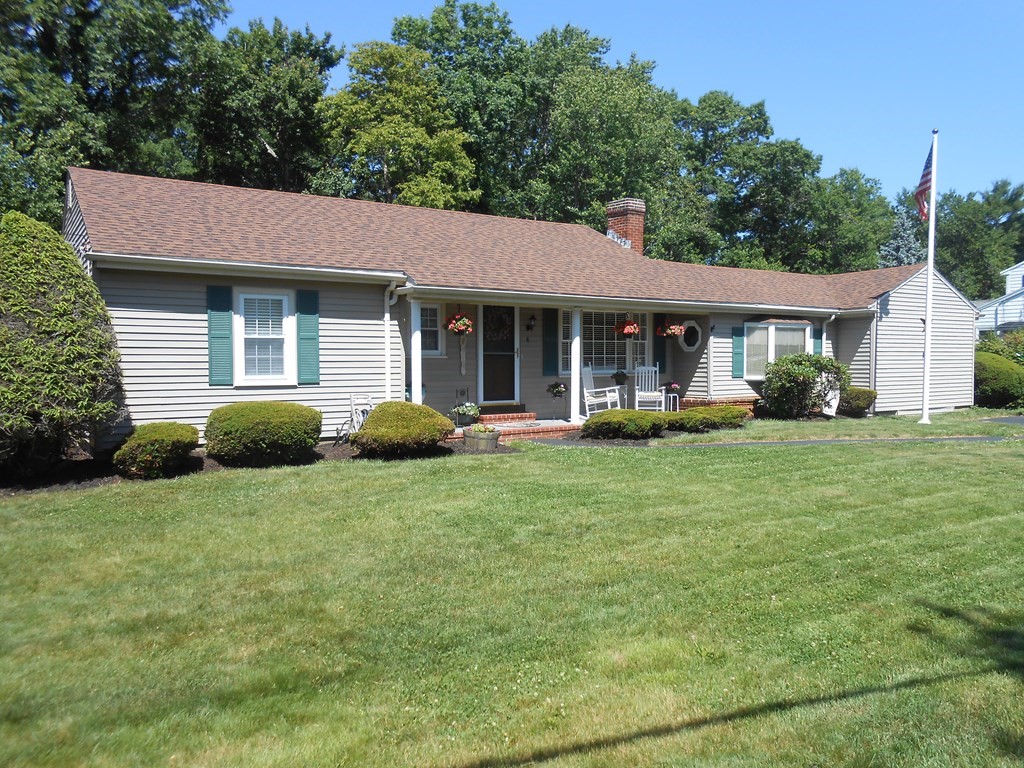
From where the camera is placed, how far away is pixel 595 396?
639 inches

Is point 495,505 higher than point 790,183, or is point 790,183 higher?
point 790,183

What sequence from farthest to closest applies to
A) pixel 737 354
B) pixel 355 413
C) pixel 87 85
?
pixel 87 85, pixel 737 354, pixel 355 413

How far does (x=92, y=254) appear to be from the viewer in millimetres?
10273

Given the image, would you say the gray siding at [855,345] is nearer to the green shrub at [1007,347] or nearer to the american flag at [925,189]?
the american flag at [925,189]

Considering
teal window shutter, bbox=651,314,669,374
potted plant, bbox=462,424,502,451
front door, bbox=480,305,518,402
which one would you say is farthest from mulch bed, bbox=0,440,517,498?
teal window shutter, bbox=651,314,669,374

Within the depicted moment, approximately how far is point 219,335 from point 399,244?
4.38 metres

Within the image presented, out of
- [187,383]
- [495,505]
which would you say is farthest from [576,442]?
[187,383]

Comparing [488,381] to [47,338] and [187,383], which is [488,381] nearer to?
[187,383]

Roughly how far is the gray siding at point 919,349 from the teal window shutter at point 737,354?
3925mm

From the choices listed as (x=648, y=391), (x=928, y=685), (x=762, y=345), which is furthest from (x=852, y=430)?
(x=928, y=685)

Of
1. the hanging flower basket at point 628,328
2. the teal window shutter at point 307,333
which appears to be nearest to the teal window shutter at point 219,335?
the teal window shutter at point 307,333

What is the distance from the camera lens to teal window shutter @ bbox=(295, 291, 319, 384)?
39.8ft

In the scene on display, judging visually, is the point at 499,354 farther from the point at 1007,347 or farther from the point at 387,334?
the point at 1007,347

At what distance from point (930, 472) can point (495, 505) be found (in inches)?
232
